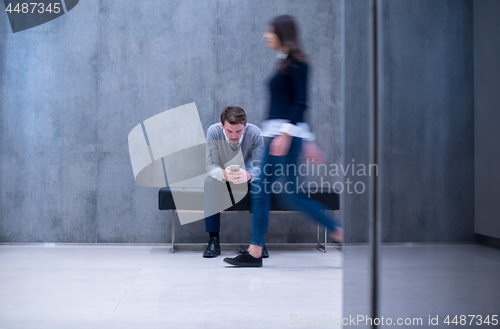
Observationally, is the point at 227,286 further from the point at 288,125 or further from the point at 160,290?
the point at 288,125

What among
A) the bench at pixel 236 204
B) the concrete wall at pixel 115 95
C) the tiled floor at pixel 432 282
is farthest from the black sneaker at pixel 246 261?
the tiled floor at pixel 432 282

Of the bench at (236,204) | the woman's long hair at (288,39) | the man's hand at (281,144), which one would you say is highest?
the woman's long hair at (288,39)

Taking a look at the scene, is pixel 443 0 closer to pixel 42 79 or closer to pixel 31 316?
pixel 31 316

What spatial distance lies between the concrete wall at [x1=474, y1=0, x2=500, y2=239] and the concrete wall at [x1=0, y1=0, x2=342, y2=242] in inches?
98.3

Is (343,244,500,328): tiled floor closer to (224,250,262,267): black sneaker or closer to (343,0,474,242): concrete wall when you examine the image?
(343,0,474,242): concrete wall

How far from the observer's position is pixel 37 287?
1866 millimetres

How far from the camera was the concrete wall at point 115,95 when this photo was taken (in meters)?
3.27

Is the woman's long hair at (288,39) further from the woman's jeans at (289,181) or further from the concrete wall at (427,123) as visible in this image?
the concrete wall at (427,123)

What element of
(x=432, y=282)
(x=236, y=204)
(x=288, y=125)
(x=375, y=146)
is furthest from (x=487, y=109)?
(x=236, y=204)

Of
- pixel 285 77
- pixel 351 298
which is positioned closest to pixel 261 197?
pixel 285 77

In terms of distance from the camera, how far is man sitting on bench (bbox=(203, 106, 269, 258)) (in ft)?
8.91

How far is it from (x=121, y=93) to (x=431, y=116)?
2.84 metres

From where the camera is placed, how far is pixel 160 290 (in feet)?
5.98

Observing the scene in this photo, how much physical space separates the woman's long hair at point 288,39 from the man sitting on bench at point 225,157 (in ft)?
2.87
